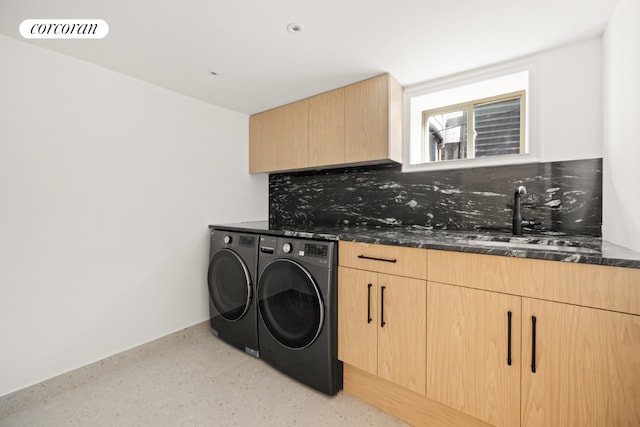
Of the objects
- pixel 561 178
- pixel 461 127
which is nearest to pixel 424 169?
pixel 461 127

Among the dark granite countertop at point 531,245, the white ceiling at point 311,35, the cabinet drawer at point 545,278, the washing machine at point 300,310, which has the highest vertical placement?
the white ceiling at point 311,35

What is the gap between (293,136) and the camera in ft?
7.95

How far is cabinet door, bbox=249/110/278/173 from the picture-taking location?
261cm

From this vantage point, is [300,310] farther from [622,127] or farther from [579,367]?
[622,127]

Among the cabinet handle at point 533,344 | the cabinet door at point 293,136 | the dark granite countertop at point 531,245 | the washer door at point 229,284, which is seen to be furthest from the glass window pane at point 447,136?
the washer door at point 229,284

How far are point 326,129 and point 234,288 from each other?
1.50 meters

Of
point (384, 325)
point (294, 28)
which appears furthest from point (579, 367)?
point (294, 28)

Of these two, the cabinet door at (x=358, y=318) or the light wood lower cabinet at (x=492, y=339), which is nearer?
the light wood lower cabinet at (x=492, y=339)

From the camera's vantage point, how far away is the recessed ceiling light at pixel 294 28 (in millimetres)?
1416

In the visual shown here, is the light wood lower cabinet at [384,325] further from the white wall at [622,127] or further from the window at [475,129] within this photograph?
the window at [475,129]

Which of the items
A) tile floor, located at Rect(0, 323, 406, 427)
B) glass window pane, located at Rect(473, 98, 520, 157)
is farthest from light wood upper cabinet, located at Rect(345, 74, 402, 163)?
tile floor, located at Rect(0, 323, 406, 427)

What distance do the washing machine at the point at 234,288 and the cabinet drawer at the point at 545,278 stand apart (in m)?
1.33

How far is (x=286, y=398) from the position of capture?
5.43ft

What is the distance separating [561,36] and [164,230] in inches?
116
